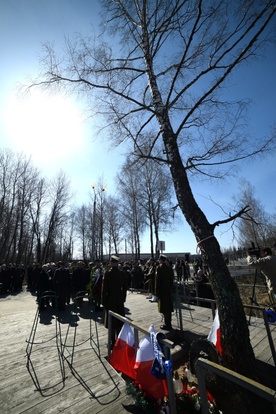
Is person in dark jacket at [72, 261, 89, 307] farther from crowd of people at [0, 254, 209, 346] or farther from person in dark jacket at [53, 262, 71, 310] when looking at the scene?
person in dark jacket at [53, 262, 71, 310]

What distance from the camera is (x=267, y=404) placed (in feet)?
9.87

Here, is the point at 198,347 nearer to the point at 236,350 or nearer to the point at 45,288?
the point at 236,350

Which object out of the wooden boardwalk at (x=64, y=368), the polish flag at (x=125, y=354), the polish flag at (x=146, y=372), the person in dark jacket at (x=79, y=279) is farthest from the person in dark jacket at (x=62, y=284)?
the polish flag at (x=146, y=372)

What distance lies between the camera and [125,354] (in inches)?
146

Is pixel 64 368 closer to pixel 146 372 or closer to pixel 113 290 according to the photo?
pixel 113 290

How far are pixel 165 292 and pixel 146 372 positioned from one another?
11.8 ft

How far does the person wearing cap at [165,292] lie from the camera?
251 inches

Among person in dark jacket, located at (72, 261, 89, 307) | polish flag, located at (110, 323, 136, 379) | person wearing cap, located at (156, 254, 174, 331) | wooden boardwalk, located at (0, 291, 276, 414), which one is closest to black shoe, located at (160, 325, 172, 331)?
person wearing cap, located at (156, 254, 174, 331)

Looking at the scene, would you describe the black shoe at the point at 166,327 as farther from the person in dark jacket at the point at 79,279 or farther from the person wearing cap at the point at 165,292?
the person in dark jacket at the point at 79,279

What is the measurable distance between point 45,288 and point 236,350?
8.34m

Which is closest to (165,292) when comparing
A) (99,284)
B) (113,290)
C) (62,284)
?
(113,290)

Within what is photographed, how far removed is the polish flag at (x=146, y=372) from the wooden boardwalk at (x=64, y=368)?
399 mm

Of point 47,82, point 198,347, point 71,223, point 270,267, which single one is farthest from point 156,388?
point 71,223

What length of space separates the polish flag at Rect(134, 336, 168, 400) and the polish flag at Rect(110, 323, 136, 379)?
45 cm
